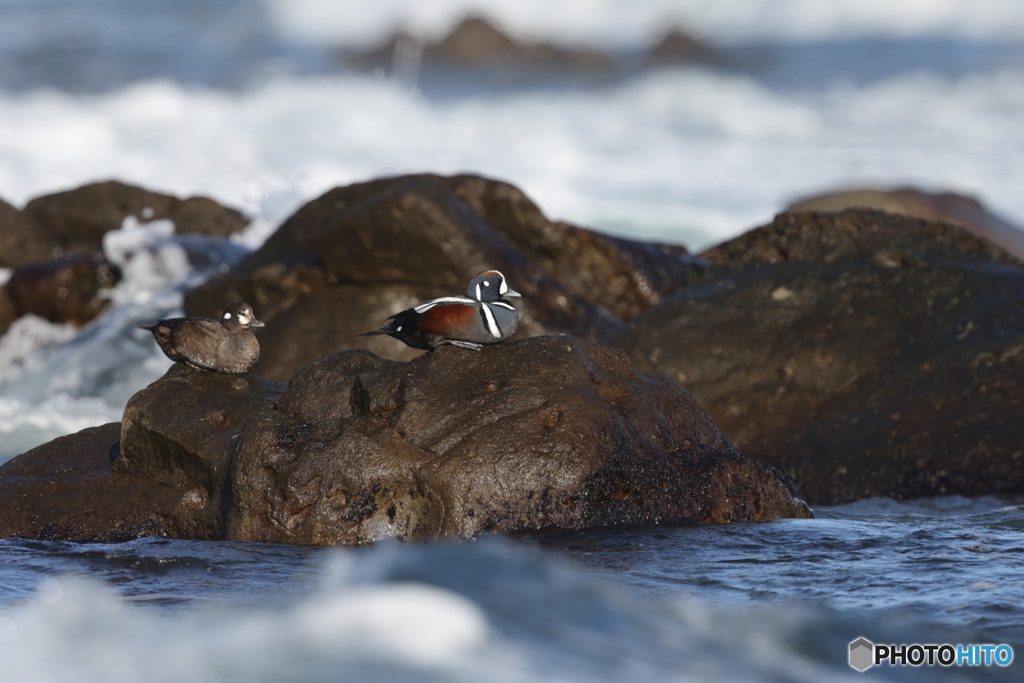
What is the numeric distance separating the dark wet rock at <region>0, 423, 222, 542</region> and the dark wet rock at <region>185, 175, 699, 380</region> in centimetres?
428

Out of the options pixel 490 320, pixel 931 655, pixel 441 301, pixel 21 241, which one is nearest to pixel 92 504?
pixel 441 301

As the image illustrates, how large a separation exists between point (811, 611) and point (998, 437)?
3851mm

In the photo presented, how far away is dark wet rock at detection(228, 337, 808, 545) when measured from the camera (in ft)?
15.3

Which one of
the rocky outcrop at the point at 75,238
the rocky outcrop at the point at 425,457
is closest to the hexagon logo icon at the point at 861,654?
the rocky outcrop at the point at 425,457

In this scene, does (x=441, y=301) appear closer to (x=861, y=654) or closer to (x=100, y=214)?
(x=861, y=654)

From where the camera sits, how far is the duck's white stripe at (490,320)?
5031 mm

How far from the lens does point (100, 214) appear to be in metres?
19.9

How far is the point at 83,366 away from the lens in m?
12.7

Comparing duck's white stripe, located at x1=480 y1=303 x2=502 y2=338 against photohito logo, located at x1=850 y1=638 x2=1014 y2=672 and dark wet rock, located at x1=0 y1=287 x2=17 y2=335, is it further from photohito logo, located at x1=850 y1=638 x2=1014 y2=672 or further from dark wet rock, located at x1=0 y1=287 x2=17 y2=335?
dark wet rock, located at x1=0 y1=287 x2=17 y2=335

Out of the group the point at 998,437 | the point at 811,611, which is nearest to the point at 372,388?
the point at 811,611

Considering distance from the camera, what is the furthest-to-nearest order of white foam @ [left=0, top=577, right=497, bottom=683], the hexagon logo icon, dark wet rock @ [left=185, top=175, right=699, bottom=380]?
dark wet rock @ [left=185, top=175, right=699, bottom=380] < the hexagon logo icon < white foam @ [left=0, top=577, right=497, bottom=683]

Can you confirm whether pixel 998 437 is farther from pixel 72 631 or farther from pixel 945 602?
pixel 72 631

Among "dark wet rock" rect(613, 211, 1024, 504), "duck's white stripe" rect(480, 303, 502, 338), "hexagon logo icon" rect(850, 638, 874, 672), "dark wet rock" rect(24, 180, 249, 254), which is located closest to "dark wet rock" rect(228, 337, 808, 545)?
"duck's white stripe" rect(480, 303, 502, 338)

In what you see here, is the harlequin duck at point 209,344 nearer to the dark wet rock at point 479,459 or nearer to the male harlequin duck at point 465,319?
the dark wet rock at point 479,459
